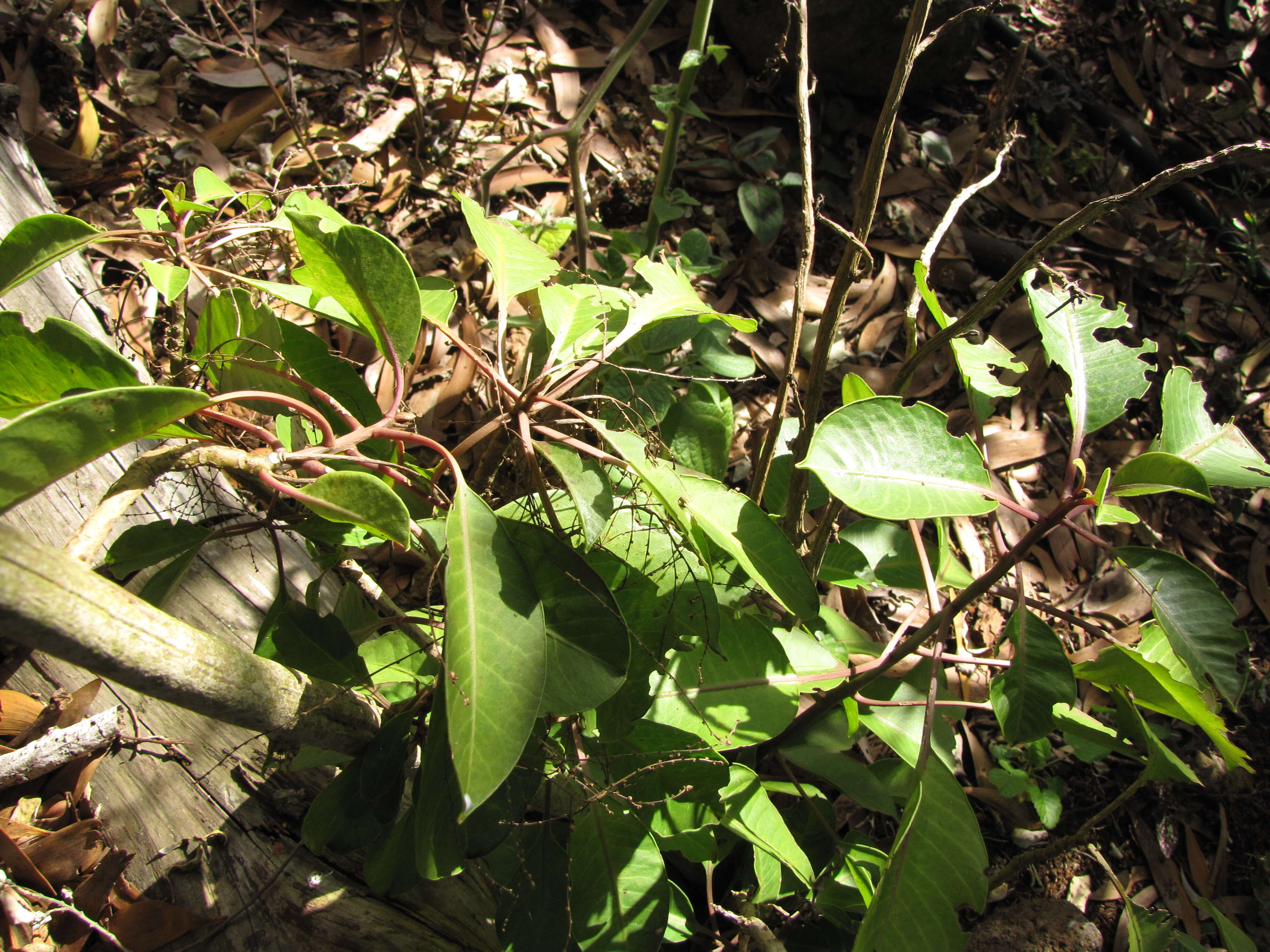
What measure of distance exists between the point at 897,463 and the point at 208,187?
1200 mm

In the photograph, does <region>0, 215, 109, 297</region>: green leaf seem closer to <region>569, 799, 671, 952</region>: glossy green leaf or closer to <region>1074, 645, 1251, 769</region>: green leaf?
<region>569, 799, 671, 952</region>: glossy green leaf

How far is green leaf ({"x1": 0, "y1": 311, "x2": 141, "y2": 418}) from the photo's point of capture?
69cm

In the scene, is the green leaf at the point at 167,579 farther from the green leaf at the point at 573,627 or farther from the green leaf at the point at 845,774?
the green leaf at the point at 845,774

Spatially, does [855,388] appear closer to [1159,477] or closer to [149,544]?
[1159,477]

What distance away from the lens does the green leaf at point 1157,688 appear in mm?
923

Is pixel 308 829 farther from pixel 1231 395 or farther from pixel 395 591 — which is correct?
pixel 1231 395

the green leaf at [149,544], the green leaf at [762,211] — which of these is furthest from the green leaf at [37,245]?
the green leaf at [762,211]

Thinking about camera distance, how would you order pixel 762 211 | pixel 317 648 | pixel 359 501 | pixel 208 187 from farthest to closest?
pixel 762 211
pixel 208 187
pixel 317 648
pixel 359 501

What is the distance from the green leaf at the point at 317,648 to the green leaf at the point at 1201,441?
1203 mm

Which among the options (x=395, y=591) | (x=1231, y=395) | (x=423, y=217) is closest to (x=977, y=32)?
(x=1231, y=395)

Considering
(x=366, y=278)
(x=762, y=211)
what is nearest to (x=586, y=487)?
(x=366, y=278)

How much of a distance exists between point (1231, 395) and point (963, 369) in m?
2.19

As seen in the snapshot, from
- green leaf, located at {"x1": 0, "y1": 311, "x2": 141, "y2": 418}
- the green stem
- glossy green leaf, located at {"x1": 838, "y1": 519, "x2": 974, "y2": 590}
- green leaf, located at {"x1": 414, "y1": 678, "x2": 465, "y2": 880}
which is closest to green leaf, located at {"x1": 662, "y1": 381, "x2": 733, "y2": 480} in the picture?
glossy green leaf, located at {"x1": 838, "y1": 519, "x2": 974, "y2": 590}

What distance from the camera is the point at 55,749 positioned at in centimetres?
120
